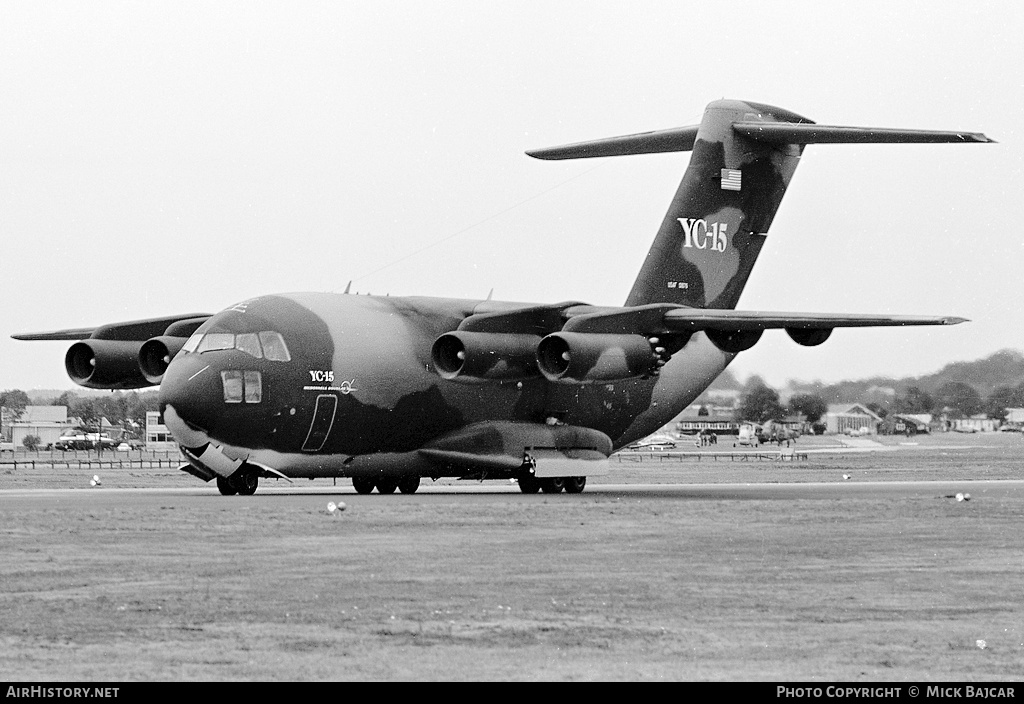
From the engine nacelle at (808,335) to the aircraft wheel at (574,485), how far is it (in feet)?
19.3

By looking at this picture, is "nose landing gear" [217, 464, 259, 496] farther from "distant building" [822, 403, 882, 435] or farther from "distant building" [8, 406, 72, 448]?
"distant building" [8, 406, 72, 448]

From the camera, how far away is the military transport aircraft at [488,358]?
28312 millimetres

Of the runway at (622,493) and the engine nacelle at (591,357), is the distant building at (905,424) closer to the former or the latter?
the runway at (622,493)

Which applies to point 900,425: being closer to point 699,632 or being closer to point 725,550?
point 725,550

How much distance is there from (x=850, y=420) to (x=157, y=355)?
52376mm

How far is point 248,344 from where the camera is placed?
2819 cm

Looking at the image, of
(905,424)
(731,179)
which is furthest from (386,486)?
(905,424)

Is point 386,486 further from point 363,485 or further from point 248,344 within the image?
point 248,344

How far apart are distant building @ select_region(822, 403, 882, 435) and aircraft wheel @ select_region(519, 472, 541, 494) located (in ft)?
113

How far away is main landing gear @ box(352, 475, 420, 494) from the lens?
3170cm

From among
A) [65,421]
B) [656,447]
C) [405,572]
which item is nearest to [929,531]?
[405,572]

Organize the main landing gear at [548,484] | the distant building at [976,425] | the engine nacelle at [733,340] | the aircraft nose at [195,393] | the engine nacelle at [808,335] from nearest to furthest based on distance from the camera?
the aircraft nose at [195,393] < the engine nacelle at [808,335] < the engine nacelle at [733,340] < the main landing gear at [548,484] < the distant building at [976,425]

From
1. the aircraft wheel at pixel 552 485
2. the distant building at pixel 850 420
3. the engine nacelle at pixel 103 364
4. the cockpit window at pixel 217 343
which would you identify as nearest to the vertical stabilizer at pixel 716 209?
the aircraft wheel at pixel 552 485
